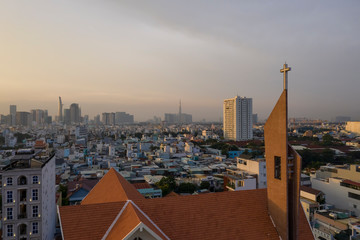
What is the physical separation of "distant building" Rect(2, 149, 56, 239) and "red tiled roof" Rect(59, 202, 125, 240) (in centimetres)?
874

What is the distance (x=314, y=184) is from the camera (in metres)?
27.1

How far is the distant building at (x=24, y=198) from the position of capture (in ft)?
47.0

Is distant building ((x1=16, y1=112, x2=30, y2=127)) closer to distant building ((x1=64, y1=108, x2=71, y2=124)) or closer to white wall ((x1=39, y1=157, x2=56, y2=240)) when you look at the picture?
distant building ((x1=64, y1=108, x2=71, y2=124))

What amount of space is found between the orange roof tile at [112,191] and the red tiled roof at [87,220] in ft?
4.95

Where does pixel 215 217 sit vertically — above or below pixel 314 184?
above

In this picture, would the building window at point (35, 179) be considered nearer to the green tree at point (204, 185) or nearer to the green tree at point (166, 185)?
the green tree at point (166, 185)

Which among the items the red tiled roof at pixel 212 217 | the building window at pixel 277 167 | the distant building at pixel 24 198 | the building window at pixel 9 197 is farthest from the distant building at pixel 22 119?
the building window at pixel 277 167

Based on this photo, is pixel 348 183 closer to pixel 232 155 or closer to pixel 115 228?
pixel 115 228

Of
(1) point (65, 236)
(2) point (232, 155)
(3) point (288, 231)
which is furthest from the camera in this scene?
(2) point (232, 155)

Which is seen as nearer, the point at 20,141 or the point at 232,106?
the point at 20,141

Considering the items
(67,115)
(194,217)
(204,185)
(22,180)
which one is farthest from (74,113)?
(194,217)

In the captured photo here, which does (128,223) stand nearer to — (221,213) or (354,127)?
(221,213)

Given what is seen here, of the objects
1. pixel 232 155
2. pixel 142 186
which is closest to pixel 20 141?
pixel 232 155

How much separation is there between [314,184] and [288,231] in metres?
22.3
